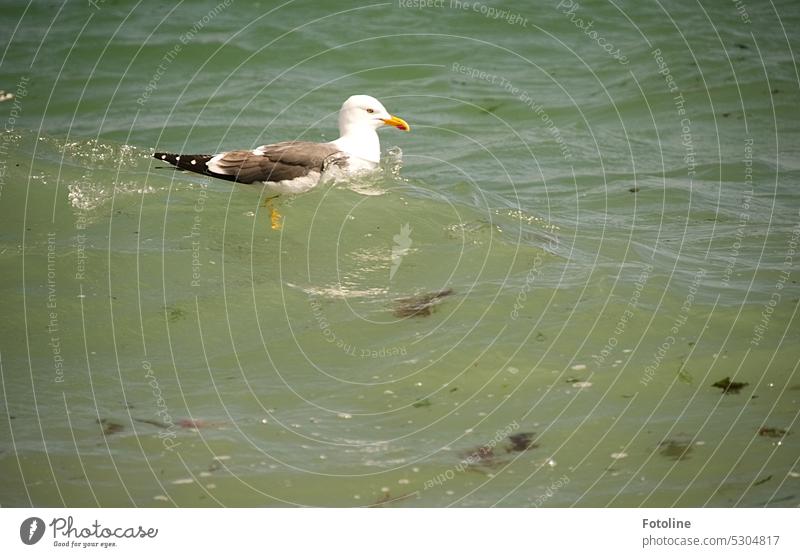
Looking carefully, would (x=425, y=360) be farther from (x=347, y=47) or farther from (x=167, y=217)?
(x=347, y=47)

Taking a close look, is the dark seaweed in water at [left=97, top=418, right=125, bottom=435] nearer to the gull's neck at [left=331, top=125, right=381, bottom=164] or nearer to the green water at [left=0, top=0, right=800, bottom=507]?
the green water at [left=0, top=0, right=800, bottom=507]

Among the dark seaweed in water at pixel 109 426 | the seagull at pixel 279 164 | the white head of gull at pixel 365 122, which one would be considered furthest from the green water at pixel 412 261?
the white head of gull at pixel 365 122

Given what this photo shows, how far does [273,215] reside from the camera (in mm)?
11250

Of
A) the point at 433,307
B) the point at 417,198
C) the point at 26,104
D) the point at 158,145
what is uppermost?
the point at 26,104

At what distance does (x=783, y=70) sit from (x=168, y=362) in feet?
37.8

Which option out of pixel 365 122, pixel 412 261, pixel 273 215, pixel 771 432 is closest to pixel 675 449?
pixel 771 432

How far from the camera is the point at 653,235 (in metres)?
11.3

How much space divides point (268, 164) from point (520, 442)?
205 inches

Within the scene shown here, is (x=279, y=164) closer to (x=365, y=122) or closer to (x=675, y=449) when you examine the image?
(x=365, y=122)

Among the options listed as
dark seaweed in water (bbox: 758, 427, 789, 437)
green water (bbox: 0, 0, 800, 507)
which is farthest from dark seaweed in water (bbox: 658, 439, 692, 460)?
Answer: dark seaweed in water (bbox: 758, 427, 789, 437)

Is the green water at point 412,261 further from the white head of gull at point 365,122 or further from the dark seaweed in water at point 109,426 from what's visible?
the white head of gull at point 365,122

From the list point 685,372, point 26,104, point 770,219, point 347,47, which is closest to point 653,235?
point 770,219

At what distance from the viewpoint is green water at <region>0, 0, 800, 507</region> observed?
278 inches

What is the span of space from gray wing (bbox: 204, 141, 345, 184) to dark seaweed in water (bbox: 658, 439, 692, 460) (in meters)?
5.46
